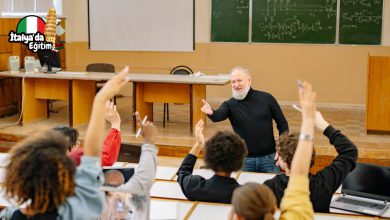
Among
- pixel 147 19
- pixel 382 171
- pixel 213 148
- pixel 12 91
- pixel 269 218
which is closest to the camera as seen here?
pixel 269 218

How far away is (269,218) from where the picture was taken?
179 cm

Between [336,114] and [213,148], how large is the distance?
6756 millimetres

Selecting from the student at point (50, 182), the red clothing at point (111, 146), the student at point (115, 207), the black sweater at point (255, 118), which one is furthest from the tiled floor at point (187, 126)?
the student at point (50, 182)

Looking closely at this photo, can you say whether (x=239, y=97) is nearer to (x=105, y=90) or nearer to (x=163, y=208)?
(x=163, y=208)

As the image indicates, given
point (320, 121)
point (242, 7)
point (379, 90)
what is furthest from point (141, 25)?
point (320, 121)

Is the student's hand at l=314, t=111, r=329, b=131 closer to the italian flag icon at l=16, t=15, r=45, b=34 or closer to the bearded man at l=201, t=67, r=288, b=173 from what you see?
the bearded man at l=201, t=67, r=288, b=173

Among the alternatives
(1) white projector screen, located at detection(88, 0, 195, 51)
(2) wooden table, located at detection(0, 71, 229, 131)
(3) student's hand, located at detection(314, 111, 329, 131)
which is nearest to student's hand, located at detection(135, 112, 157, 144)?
(3) student's hand, located at detection(314, 111, 329, 131)

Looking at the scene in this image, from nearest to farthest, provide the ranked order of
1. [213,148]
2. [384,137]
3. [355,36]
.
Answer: [213,148], [384,137], [355,36]

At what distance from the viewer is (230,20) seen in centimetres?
994

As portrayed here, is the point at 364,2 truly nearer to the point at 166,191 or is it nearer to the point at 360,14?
the point at 360,14

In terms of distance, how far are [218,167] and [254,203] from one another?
804 millimetres

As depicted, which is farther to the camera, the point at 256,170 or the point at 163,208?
the point at 256,170

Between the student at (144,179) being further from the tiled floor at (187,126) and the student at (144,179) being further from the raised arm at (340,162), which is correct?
the tiled floor at (187,126)

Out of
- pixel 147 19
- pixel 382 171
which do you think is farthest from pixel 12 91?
pixel 382 171
